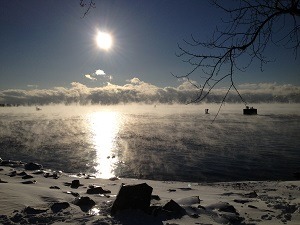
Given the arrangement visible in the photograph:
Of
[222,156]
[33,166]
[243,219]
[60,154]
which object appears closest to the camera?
[243,219]

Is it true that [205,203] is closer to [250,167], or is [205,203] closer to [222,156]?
[250,167]

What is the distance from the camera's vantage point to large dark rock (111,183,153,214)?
9.73m

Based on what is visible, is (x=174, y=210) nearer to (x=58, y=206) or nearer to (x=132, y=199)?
(x=132, y=199)

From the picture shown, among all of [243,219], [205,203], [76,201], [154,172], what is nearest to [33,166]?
[154,172]

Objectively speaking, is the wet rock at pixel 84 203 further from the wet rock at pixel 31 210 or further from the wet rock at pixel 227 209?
the wet rock at pixel 227 209

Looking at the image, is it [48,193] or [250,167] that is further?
[250,167]

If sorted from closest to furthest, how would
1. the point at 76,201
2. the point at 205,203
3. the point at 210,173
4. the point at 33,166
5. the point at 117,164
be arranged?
1. the point at 76,201
2. the point at 205,203
3. the point at 33,166
4. the point at 210,173
5. the point at 117,164

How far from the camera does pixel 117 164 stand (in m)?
33.7

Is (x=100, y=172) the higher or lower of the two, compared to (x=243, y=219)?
lower

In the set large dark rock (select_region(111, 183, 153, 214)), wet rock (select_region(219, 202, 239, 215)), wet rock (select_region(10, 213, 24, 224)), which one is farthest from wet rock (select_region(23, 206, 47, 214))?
wet rock (select_region(219, 202, 239, 215))

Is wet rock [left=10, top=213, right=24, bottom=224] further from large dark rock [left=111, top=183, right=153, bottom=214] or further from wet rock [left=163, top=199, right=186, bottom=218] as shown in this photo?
wet rock [left=163, top=199, right=186, bottom=218]

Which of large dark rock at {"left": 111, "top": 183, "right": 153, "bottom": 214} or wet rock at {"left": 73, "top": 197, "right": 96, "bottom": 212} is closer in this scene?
large dark rock at {"left": 111, "top": 183, "right": 153, "bottom": 214}

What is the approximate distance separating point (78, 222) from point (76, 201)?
2.08 metres

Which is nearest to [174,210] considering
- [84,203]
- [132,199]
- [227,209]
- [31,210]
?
[132,199]
